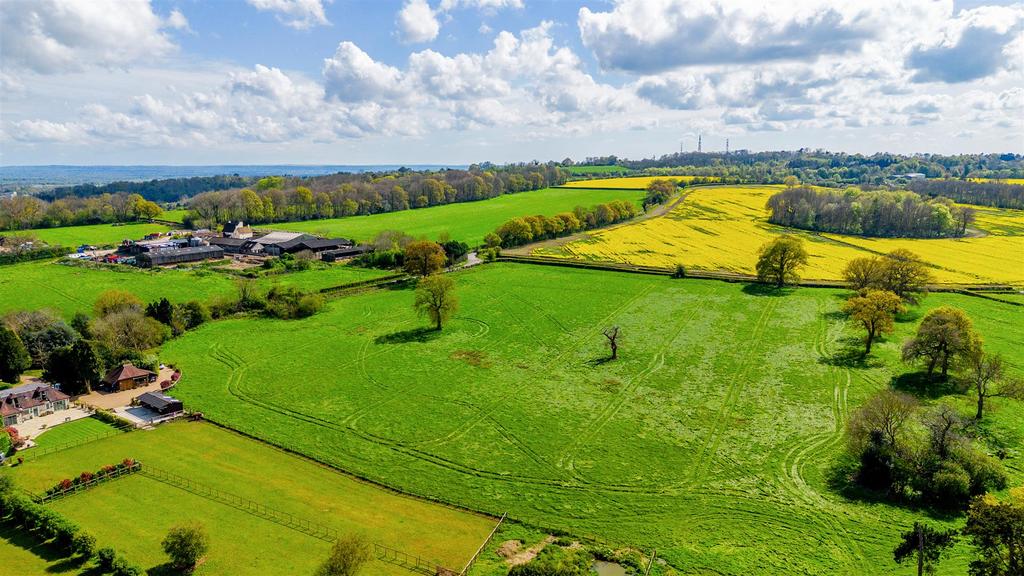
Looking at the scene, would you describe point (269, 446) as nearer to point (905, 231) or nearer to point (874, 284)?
point (874, 284)

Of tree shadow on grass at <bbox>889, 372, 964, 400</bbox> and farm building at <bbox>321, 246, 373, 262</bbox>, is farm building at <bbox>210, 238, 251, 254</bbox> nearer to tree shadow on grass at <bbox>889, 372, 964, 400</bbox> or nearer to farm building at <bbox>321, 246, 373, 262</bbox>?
farm building at <bbox>321, 246, 373, 262</bbox>

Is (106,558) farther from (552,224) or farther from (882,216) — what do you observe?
(882,216)

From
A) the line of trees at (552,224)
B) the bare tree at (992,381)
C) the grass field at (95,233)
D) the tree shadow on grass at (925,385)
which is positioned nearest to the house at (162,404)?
the tree shadow on grass at (925,385)

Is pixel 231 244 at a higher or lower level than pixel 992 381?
higher

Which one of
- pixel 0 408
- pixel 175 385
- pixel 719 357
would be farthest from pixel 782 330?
pixel 0 408

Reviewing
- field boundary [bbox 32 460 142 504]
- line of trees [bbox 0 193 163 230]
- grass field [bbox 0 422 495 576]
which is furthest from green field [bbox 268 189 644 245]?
field boundary [bbox 32 460 142 504]

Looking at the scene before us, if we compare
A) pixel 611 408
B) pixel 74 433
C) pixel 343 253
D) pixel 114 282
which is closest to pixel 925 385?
pixel 611 408

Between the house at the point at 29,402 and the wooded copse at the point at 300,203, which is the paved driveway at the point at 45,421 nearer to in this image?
the house at the point at 29,402
